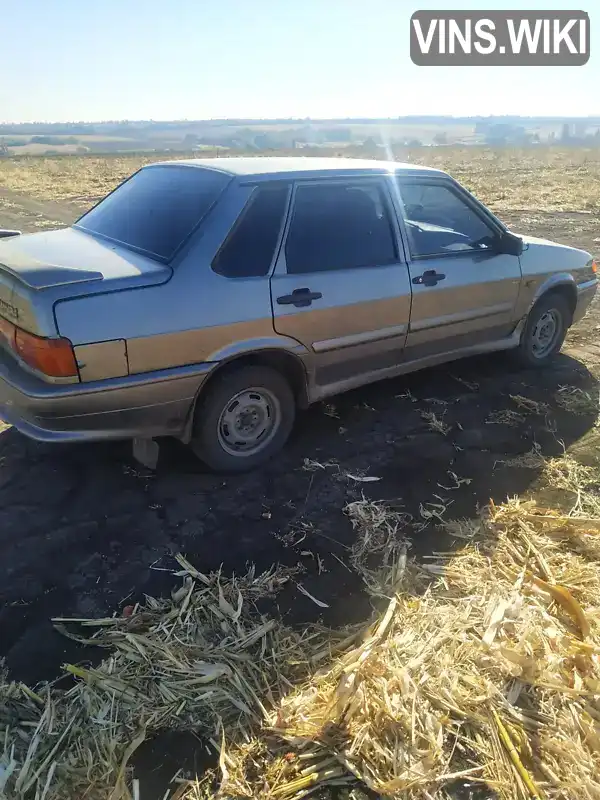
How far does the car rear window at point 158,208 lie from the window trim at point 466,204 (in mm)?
1326

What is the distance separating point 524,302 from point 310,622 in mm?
3583

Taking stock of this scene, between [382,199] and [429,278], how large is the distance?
2.15ft

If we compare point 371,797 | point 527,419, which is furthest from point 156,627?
point 527,419

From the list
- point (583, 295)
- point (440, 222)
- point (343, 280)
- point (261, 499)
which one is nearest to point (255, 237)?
point (343, 280)

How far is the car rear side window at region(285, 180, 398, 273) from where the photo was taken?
389 cm

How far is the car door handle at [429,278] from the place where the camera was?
442 centimetres

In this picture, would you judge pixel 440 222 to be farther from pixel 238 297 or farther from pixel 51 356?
pixel 51 356

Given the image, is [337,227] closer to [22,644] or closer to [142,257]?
[142,257]

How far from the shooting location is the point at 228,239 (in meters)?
3.58

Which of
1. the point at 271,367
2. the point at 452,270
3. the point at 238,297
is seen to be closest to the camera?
the point at 238,297

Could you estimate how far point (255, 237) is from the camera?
3695 millimetres

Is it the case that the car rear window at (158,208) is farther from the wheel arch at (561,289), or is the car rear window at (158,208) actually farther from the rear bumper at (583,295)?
the rear bumper at (583,295)

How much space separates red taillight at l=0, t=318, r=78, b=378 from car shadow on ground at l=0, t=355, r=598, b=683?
0.91 metres

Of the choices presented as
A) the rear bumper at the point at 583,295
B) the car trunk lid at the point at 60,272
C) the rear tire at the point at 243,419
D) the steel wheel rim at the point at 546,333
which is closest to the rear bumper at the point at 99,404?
the rear tire at the point at 243,419
